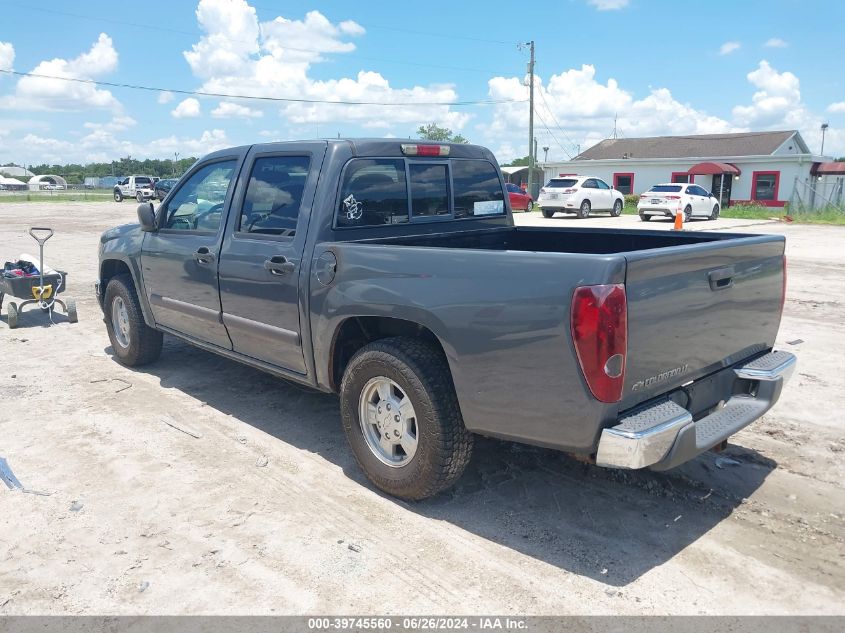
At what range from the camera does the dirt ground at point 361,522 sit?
9.76ft

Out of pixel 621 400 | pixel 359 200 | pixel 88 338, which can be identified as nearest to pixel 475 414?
pixel 621 400

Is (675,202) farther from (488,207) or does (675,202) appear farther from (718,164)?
(488,207)

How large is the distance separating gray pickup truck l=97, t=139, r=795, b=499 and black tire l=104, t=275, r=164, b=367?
60cm

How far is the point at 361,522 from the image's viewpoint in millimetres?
3607

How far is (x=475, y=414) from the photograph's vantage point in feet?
10.8

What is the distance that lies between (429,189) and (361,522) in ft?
7.61

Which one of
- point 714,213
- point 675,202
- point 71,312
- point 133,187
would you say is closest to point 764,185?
point 714,213

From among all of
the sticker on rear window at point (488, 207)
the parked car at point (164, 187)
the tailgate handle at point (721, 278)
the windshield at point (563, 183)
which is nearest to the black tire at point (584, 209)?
the windshield at point (563, 183)

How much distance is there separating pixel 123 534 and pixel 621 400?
259cm

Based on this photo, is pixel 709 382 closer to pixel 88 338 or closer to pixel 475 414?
pixel 475 414

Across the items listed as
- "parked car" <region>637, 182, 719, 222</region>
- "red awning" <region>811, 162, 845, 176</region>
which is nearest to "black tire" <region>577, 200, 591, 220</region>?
"parked car" <region>637, 182, 719, 222</region>

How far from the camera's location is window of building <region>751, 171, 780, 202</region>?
3753cm

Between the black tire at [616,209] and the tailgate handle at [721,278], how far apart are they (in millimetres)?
28833

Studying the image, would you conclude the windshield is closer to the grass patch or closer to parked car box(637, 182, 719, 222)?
parked car box(637, 182, 719, 222)
